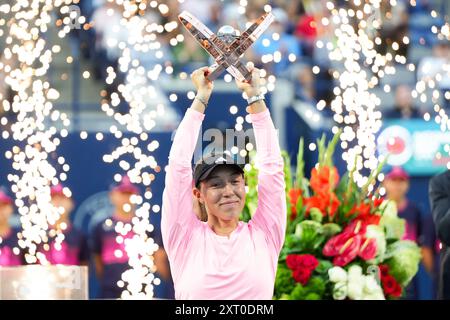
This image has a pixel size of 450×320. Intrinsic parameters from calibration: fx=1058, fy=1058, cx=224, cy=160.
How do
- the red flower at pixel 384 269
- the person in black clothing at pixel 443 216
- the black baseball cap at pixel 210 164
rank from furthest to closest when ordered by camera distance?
1. the person in black clothing at pixel 443 216
2. the red flower at pixel 384 269
3. the black baseball cap at pixel 210 164

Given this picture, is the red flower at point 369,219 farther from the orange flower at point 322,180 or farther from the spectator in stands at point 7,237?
the spectator in stands at point 7,237

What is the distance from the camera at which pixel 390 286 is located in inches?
125

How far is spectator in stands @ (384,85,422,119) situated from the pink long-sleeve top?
3.25m

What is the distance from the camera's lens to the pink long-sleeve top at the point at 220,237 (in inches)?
94.1

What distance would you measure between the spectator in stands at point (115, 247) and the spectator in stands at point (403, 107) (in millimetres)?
1460

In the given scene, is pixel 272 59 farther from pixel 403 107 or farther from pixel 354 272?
pixel 354 272

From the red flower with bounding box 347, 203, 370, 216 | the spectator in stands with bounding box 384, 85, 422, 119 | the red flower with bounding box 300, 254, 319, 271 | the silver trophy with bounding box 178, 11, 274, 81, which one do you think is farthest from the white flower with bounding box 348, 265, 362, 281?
the spectator in stands with bounding box 384, 85, 422, 119

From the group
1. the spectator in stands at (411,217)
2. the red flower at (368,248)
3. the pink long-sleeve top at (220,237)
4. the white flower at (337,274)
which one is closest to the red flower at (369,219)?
the red flower at (368,248)

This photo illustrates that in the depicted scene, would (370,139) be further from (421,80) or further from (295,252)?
(295,252)

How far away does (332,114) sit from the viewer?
18.0 ft

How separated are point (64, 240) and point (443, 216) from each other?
6.96 feet

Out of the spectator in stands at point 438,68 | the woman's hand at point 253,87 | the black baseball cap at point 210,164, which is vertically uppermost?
the spectator in stands at point 438,68

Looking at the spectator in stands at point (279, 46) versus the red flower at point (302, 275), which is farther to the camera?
the spectator in stands at point (279, 46)
